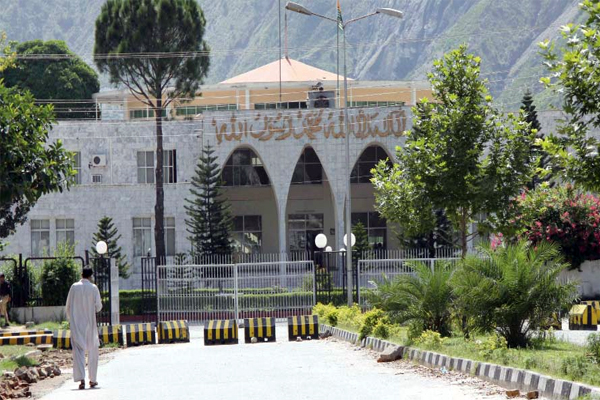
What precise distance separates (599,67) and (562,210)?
23.1 m

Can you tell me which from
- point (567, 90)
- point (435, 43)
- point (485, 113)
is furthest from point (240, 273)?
point (435, 43)

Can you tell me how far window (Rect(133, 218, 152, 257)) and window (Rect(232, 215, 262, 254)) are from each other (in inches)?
242

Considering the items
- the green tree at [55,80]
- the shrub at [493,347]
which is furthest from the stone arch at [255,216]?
the shrub at [493,347]

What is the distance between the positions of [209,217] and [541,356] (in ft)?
111

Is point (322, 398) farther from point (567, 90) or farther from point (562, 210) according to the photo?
point (562, 210)

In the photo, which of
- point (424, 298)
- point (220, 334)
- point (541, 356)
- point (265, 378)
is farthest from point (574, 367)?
point (220, 334)

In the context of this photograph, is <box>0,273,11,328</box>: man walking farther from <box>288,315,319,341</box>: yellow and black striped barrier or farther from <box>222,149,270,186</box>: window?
<box>222,149,270,186</box>: window

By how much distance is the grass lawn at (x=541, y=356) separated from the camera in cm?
1102

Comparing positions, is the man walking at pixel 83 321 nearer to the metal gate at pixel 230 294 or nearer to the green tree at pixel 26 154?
the green tree at pixel 26 154

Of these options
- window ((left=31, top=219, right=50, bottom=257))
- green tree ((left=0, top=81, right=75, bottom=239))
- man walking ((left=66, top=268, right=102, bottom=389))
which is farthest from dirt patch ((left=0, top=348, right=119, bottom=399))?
window ((left=31, top=219, right=50, bottom=257))

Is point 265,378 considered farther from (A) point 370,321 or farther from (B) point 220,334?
(B) point 220,334

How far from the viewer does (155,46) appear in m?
50.0

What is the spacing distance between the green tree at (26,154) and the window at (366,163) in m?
34.1

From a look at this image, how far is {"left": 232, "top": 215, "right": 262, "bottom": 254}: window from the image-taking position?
179ft
